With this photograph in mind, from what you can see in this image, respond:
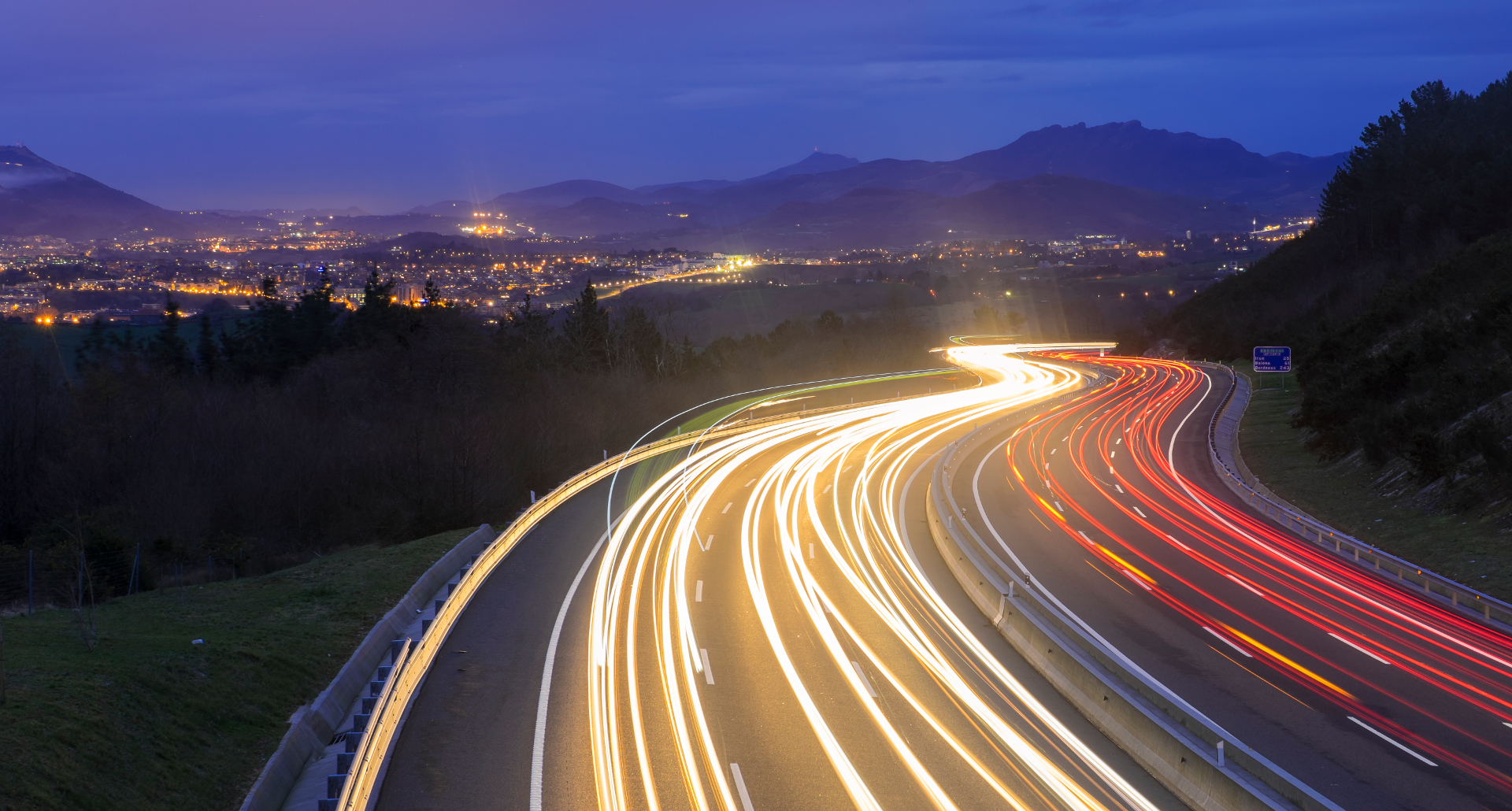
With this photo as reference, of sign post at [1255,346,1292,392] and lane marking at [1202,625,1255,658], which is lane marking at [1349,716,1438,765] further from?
sign post at [1255,346,1292,392]

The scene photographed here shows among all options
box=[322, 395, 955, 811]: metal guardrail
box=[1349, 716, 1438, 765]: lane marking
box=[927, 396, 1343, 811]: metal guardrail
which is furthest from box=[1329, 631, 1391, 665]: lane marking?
box=[322, 395, 955, 811]: metal guardrail

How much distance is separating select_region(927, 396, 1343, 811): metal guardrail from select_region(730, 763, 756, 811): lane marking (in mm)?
4702

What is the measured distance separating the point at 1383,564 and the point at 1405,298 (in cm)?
3652

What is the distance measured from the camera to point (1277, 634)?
1819 centimetres

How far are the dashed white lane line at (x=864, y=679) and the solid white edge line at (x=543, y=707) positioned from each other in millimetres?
4657

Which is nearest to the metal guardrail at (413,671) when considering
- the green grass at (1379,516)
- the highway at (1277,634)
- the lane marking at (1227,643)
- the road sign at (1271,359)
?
the highway at (1277,634)

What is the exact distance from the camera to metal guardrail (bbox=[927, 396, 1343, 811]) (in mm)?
10633

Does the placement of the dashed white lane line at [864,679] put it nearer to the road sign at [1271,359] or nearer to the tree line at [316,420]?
the tree line at [316,420]

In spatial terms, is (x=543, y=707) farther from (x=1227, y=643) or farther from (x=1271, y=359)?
(x=1271, y=359)

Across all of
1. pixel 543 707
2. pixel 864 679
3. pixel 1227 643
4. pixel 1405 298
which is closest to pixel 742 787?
pixel 543 707

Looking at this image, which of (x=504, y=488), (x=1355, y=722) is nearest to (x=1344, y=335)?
(x=504, y=488)

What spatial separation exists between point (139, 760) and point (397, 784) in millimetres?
2790

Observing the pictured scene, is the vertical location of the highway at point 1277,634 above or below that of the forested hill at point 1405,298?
below

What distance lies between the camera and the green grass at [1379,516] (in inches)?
866
